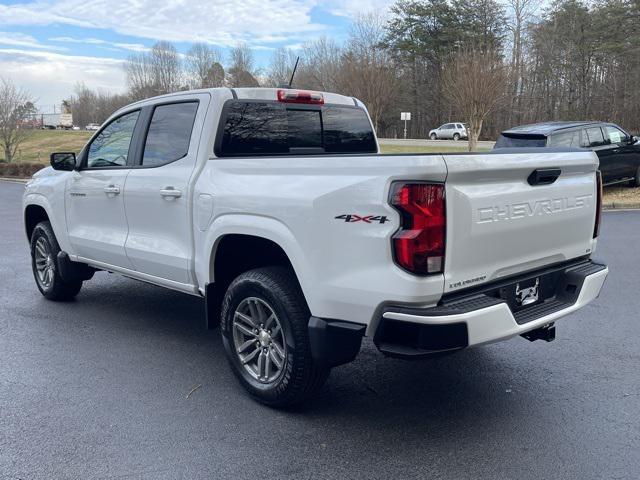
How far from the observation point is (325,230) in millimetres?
3211

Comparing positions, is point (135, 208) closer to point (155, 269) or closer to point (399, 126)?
point (155, 269)

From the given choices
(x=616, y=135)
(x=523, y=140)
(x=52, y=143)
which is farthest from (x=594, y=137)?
(x=52, y=143)

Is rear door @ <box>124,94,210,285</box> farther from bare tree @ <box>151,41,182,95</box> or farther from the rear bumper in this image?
bare tree @ <box>151,41,182,95</box>

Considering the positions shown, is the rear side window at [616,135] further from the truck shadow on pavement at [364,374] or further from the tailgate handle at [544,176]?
the tailgate handle at [544,176]

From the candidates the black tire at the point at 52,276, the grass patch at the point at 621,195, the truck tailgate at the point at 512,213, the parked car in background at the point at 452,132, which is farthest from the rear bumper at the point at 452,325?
the parked car in background at the point at 452,132

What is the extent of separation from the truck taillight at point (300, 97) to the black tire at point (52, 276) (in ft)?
9.97

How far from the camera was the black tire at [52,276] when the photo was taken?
240 inches

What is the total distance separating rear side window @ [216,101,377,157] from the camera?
4.37 metres

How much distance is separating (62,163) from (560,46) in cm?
4916

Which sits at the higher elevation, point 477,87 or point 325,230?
point 477,87

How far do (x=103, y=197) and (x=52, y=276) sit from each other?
160cm

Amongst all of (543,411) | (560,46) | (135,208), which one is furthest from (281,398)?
(560,46)

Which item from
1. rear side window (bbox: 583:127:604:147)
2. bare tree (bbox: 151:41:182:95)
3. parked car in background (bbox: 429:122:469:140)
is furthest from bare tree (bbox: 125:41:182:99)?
rear side window (bbox: 583:127:604:147)

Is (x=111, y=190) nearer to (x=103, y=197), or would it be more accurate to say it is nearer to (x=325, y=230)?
(x=103, y=197)
